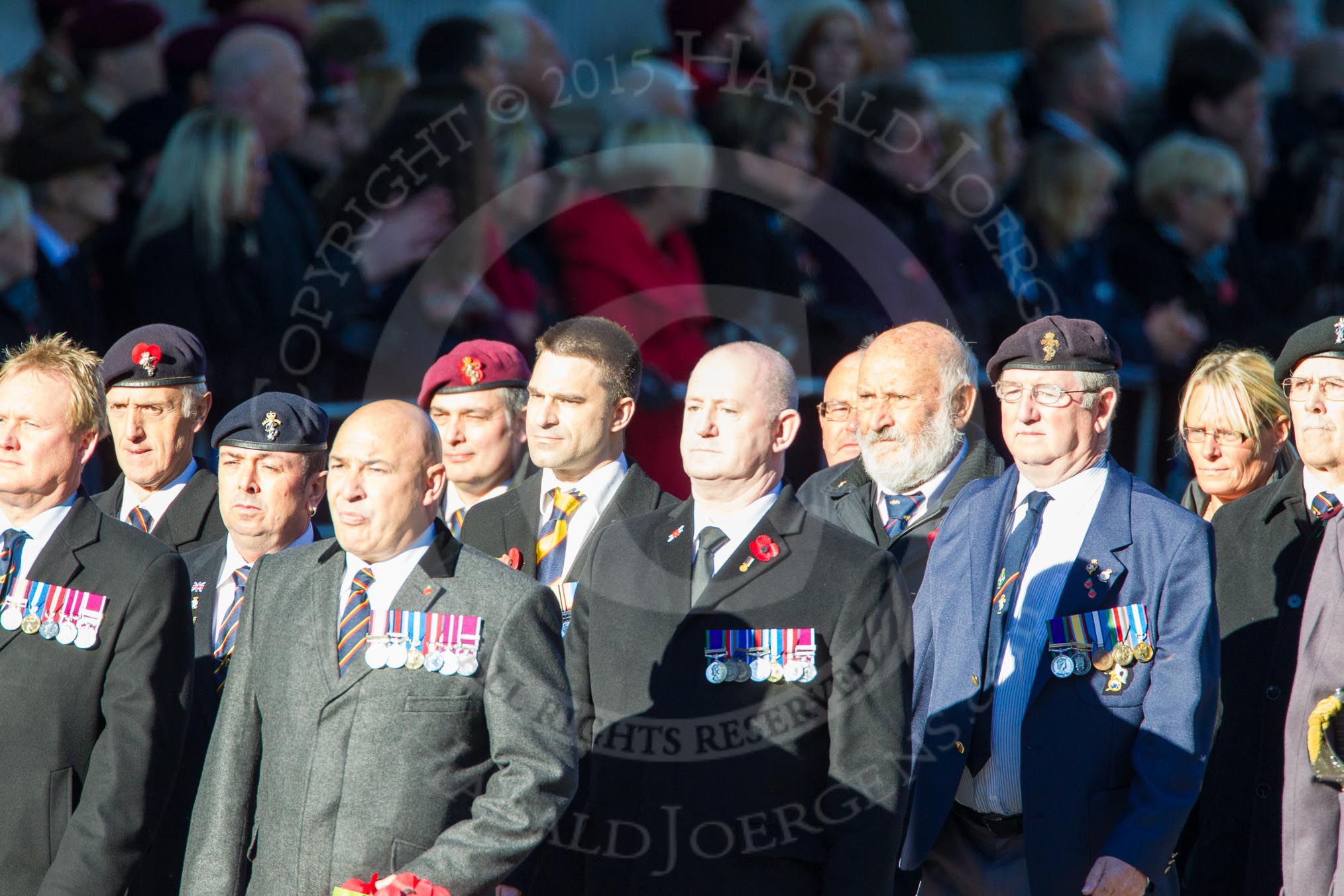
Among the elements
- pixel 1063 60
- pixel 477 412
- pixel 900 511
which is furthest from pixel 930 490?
pixel 1063 60

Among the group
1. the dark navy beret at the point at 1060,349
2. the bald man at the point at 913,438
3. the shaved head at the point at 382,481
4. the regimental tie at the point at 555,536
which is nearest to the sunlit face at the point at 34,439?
the shaved head at the point at 382,481

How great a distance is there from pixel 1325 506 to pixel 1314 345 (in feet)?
1.52

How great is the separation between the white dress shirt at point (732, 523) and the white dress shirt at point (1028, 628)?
0.60m

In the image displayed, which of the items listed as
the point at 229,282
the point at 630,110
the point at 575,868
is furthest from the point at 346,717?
the point at 630,110

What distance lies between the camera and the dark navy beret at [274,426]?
4062 mm

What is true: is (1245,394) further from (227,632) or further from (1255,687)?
(227,632)

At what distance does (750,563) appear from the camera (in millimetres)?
3432

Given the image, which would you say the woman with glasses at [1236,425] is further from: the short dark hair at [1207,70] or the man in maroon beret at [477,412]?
the short dark hair at [1207,70]

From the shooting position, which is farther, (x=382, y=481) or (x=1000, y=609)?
(x=1000, y=609)

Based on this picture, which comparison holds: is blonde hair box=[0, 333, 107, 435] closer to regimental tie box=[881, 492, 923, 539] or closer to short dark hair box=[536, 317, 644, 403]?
short dark hair box=[536, 317, 644, 403]

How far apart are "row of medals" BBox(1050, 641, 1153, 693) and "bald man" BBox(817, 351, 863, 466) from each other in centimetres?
167

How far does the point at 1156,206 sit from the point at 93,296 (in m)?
5.52

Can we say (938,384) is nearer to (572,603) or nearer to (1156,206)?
(572,603)

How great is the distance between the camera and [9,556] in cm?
342
